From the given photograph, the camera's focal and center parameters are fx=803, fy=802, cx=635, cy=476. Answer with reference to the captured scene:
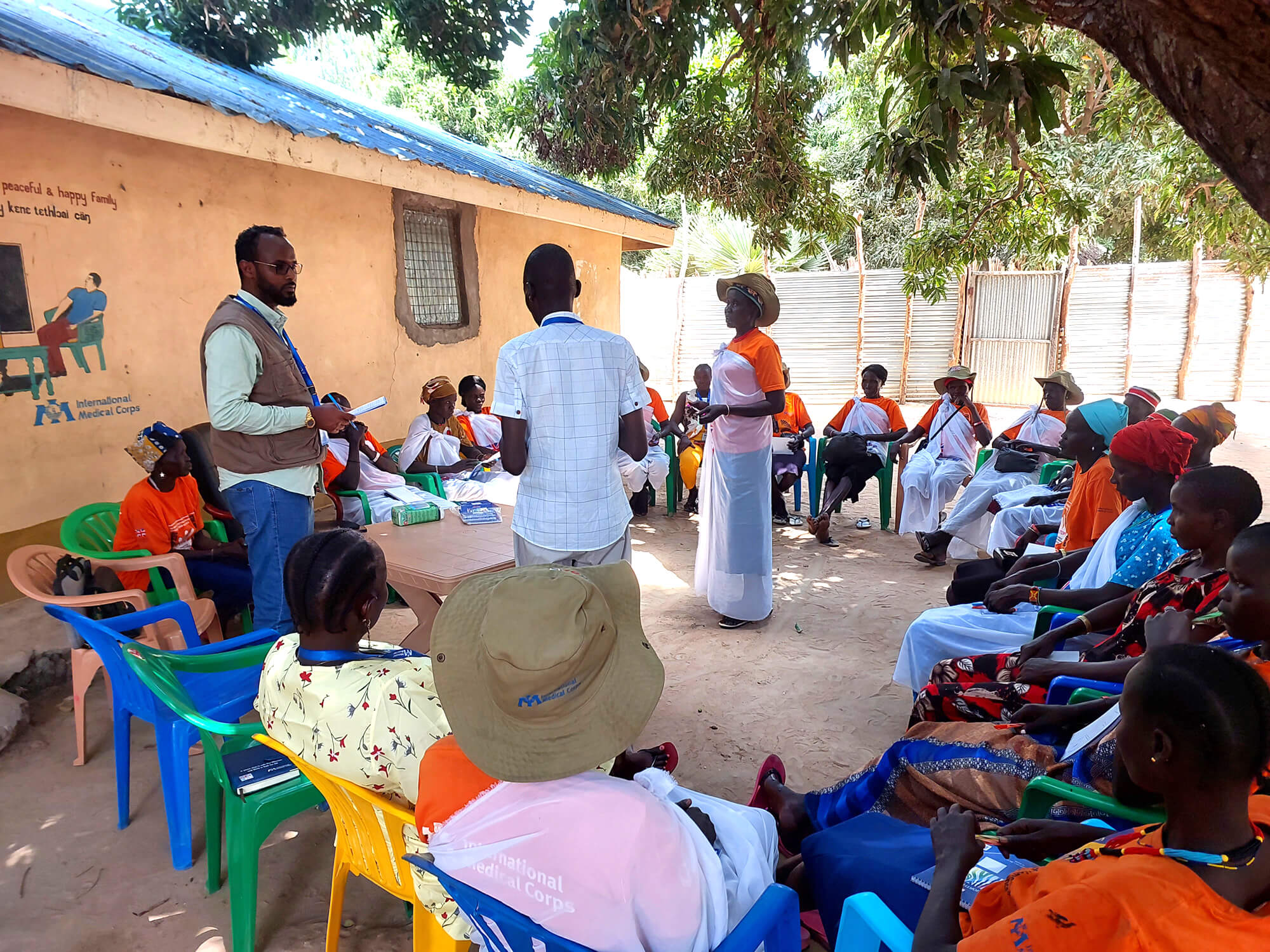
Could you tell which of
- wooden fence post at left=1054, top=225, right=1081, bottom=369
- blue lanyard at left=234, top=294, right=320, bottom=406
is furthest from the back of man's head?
wooden fence post at left=1054, top=225, right=1081, bottom=369

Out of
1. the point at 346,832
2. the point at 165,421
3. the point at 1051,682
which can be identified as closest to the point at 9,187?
A: the point at 165,421

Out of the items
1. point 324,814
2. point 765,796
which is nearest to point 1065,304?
point 765,796

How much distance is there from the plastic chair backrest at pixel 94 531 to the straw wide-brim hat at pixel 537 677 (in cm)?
302

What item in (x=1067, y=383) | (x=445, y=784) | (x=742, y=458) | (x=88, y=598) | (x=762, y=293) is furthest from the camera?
(x=1067, y=383)

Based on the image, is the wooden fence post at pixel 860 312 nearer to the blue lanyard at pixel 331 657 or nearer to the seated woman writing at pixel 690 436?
the seated woman writing at pixel 690 436

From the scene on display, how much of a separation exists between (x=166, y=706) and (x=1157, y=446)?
3471mm

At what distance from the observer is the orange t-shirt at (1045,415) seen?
19.4 feet

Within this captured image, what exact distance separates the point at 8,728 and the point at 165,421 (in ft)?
6.52

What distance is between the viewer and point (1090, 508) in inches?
145

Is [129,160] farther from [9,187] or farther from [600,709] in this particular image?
[600,709]

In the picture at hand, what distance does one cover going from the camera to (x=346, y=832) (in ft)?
6.21

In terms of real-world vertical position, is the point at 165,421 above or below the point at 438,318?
below

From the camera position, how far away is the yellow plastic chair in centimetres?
170

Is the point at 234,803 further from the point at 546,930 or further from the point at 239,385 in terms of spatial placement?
the point at 239,385
